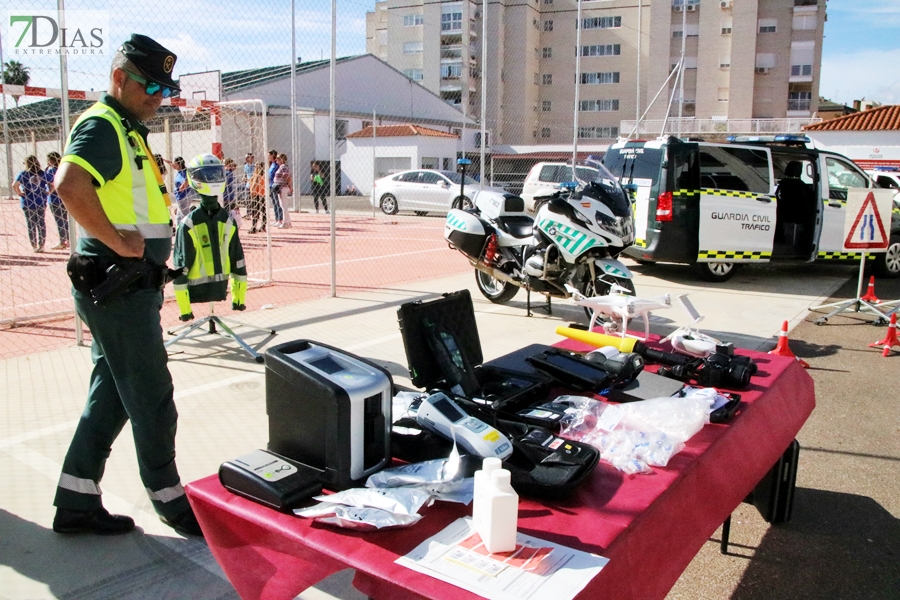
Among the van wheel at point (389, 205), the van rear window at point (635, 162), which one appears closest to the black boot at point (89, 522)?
the van rear window at point (635, 162)

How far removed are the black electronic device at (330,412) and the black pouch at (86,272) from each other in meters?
1.02

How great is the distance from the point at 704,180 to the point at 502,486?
9.17 m

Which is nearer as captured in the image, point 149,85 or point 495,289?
point 149,85

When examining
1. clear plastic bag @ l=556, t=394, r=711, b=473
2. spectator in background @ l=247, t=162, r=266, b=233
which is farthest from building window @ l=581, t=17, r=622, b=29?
clear plastic bag @ l=556, t=394, r=711, b=473

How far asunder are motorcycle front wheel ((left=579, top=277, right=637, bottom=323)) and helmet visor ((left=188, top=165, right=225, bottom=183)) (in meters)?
3.58

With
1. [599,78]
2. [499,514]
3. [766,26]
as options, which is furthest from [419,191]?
[599,78]

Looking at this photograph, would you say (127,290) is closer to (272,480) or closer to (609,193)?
(272,480)

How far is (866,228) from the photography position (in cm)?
820

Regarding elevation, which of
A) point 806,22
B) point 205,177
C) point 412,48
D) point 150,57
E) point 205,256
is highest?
point 806,22

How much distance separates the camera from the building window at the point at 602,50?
60.0m

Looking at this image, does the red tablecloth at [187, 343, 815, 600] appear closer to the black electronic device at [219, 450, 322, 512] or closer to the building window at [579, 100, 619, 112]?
the black electronic device at [219, 450, 322, 512]

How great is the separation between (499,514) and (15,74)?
308 inches

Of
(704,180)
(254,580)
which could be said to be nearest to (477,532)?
(254,580)

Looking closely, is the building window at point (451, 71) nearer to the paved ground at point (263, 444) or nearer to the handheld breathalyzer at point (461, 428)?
the paved ground at point (263, 444)
